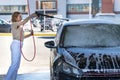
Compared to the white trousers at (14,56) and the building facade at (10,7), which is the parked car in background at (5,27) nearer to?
the white trousers at (14,56)

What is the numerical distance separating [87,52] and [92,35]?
3.29 ft

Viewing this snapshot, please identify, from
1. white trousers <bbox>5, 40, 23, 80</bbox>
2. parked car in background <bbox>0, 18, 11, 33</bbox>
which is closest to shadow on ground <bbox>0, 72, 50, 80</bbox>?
white trousers <bbox>5, 40, 23, 80</bbox>

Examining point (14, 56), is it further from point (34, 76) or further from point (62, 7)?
point (62, 7)

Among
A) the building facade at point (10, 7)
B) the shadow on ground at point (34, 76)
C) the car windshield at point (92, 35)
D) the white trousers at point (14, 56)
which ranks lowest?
the building facade at point (10, 7)

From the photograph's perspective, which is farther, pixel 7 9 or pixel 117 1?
pixel 7 9

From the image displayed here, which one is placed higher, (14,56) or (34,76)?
(14,56)

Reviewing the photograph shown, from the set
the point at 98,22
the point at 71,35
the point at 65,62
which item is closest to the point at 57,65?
the point at 65,62

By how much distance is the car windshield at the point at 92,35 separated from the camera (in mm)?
7373

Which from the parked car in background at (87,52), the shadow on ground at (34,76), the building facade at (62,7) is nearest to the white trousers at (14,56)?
the parked car in background at (87,52)

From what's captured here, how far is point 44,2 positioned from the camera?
2867 inches

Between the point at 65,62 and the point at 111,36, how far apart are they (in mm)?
1578

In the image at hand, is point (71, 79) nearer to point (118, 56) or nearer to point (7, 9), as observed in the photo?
point (118, 56)

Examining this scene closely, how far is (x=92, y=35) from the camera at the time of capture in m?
7.63

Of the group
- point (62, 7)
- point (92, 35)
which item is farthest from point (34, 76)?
point (62, 7)
